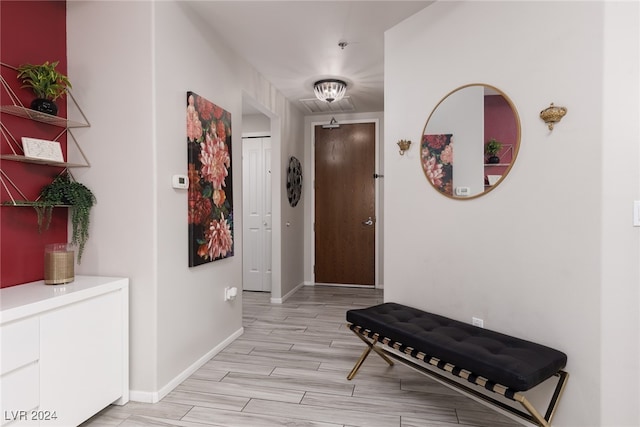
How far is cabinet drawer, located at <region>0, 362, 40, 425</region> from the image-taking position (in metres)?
1.53

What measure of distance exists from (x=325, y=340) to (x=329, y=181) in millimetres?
2871

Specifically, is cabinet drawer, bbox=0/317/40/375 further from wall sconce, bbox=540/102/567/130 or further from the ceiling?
wall sconce, bbox=540/102/567/130

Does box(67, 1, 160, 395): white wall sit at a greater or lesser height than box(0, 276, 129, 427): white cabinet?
greater

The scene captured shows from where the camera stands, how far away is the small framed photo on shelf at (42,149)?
6.57 ft

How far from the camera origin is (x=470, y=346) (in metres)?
1.84

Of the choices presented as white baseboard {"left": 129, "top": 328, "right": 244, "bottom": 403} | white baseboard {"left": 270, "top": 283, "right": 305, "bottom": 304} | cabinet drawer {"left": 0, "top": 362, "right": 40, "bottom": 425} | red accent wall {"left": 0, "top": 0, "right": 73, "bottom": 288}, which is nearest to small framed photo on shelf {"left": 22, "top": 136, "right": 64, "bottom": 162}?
red accent wall {"left": 0, "top": 0, "right": 73, "bottom": 288}

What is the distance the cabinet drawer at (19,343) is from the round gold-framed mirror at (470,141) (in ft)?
7.91

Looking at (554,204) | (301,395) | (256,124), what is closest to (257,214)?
(256,124)

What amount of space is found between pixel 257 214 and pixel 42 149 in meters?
3.38

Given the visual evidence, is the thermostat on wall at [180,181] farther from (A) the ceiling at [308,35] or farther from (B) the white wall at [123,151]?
(A) the ceiling at [308,35]

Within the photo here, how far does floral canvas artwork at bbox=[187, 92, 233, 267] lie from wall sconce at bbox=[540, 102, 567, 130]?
86.8 inches

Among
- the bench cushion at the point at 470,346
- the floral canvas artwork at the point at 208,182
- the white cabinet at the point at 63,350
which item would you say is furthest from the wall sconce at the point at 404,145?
the white cabinet at the point at 63,350

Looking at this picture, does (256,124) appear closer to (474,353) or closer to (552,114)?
(552,114)

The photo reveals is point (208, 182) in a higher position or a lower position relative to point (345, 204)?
higher
